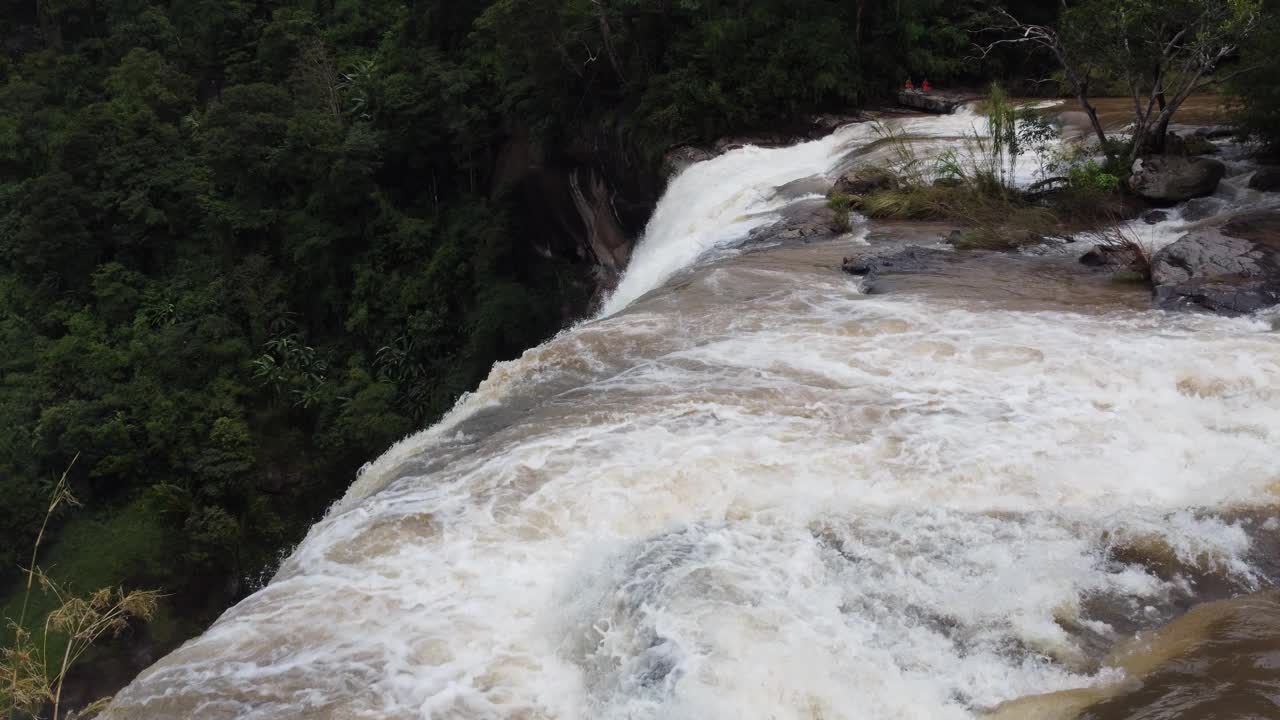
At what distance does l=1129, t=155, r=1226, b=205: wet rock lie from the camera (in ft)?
32.3

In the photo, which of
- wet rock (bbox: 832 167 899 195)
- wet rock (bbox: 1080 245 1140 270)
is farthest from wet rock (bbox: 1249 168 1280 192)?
wet rock (bbox: 832 167 899 195)

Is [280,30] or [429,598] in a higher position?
[280,30]

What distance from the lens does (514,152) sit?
2192 centimetres

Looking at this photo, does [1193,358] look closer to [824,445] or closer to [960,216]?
[824,445]

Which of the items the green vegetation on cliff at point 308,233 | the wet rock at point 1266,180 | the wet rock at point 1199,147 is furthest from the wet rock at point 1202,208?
the green vegetation on cliff at point 308,233

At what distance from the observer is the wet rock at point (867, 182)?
465 inches

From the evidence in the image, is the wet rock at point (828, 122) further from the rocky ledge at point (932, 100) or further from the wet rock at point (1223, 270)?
the wet rock at point (1223, 270)

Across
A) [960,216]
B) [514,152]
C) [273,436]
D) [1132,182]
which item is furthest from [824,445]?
[273,436]

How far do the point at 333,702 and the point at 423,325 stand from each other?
1933cm

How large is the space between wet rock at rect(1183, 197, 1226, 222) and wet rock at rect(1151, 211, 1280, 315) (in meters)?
0.92

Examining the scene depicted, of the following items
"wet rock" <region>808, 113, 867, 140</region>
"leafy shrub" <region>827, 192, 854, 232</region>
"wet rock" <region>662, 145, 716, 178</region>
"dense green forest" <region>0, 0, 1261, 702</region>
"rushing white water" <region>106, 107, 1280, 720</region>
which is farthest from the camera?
"dense green forest" <region>0, 0, 1261, 702</region>

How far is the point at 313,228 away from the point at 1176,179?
2060 centimetres

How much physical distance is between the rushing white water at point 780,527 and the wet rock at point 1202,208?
109 inches

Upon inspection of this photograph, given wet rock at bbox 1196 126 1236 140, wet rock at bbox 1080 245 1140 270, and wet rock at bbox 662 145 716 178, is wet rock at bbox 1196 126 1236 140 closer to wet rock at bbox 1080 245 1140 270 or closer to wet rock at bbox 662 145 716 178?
wet rock at bbox 1080 245 1140 270
